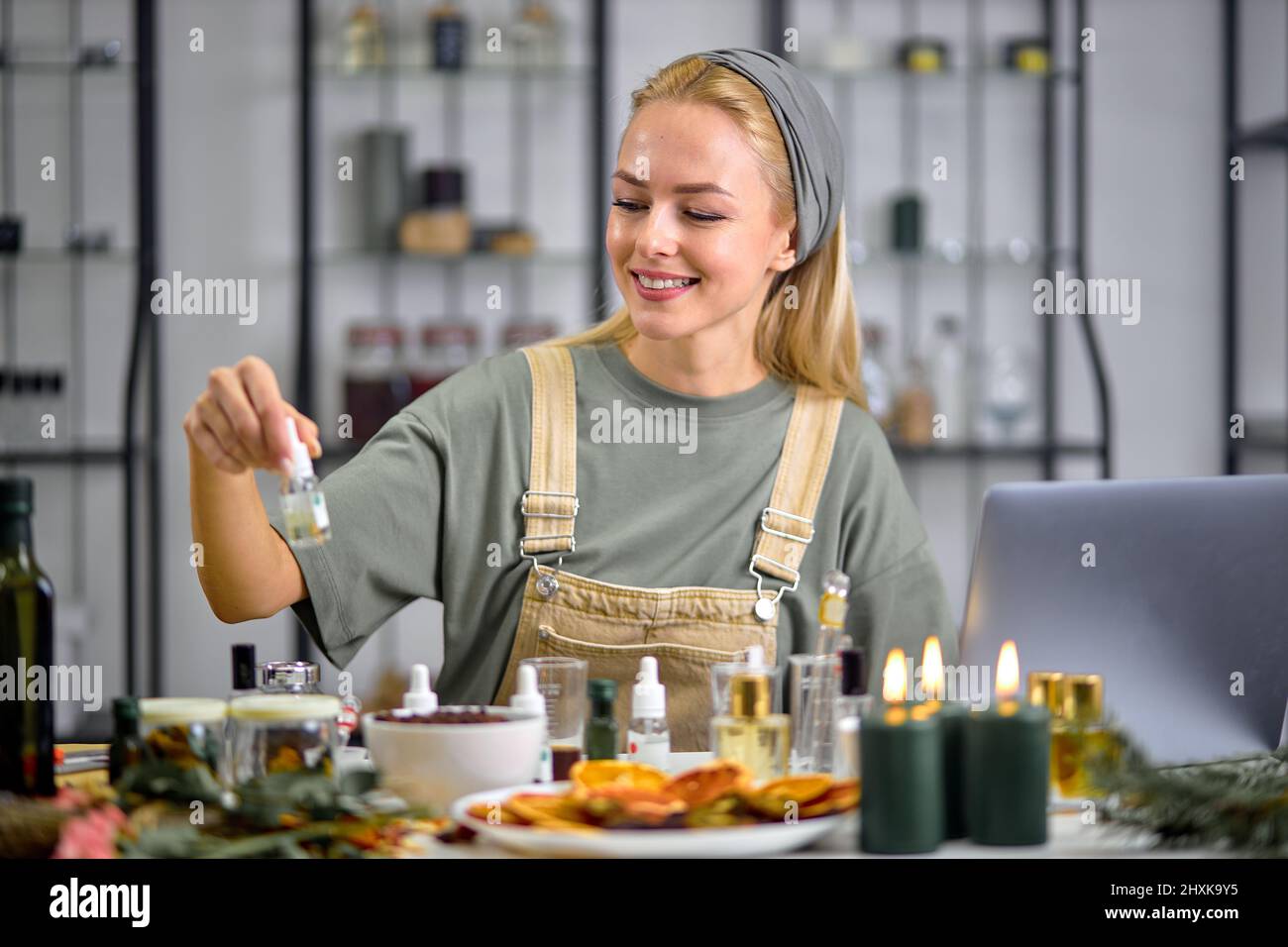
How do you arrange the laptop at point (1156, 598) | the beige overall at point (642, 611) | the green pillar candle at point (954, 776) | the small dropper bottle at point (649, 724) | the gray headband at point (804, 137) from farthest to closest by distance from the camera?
the gray headband at point (804, 137)
the beige overall at point (642, 611)
the laptop at point (1156, 598)
the small dropper bottle at point (649, 724)
the green pillar candle at point (954, 776)

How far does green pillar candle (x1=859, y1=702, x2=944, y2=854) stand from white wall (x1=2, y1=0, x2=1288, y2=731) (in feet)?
8.82

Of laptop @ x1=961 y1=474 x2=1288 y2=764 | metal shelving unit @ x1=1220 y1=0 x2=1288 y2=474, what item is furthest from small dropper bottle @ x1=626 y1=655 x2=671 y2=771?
metal shelving unit @ x1=1220 y1=0 x2=1288 y2=474

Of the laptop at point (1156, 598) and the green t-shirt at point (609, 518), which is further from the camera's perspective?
the green t-shirt at point (609, 518)

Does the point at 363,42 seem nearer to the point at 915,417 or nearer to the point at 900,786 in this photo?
the point at 915,417

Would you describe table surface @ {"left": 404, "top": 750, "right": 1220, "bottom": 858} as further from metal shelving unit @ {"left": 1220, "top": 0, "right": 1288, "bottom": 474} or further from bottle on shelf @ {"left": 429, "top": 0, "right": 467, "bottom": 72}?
metal shelving unit @ {"left": 1220, "top": 0, "right": 1288, "bottom": 474}

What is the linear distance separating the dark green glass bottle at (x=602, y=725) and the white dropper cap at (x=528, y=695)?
4 cm

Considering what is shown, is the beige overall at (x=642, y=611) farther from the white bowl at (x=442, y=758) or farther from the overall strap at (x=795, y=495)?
the white bowl at (x=442, y=758)

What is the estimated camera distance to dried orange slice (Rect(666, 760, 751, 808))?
937 millimetres

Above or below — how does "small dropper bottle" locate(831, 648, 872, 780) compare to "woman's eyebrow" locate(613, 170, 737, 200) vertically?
below

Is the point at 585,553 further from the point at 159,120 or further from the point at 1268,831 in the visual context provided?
the point at 159,120

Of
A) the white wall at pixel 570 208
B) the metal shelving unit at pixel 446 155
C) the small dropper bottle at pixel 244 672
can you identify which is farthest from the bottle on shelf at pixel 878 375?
the small dropper bottle at pixel 244 672

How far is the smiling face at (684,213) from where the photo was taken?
1.61 metres

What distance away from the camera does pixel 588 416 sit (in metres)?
1.74

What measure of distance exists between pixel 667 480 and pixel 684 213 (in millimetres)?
315
